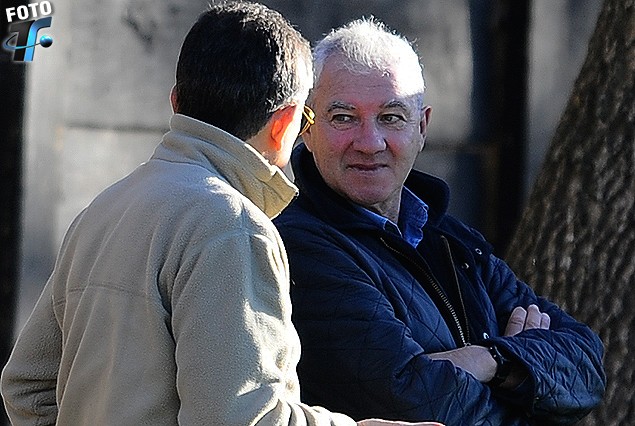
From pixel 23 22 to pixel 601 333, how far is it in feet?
8.24

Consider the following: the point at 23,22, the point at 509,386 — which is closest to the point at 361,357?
the point at 509,386

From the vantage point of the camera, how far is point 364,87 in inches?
121

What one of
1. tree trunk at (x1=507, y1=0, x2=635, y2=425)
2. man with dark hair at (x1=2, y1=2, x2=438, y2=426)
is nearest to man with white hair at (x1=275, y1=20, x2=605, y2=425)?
man with dark hair at (x1=2, y1=2, x2=438, y2=426)

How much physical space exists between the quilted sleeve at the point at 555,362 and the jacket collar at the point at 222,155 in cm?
90

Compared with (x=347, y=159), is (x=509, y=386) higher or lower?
lower

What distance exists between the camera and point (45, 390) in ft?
8.10

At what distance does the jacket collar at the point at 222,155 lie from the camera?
2.23 m

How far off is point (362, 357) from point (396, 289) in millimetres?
227

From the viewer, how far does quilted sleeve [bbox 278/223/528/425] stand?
269 cm

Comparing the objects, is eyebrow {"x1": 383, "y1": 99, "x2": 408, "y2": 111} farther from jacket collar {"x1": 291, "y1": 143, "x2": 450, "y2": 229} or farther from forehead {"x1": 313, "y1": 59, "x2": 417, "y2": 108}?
jacket collar {"x1": 291, "y1": 143, "x2": 450, "y2": 229}

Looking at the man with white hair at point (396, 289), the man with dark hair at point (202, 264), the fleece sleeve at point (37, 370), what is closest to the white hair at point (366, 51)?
the man with white hair at point (396, 289)

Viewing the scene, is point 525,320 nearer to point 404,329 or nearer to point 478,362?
point 478,362

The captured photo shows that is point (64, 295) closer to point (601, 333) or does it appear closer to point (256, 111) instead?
point (256, 111)

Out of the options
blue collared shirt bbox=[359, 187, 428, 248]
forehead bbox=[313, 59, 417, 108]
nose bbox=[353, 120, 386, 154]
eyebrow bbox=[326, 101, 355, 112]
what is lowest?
blue collared shirt bbox=[359, 187, 428, 248]
